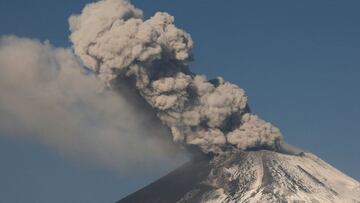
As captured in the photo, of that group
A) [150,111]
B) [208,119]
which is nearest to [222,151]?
[208,119]

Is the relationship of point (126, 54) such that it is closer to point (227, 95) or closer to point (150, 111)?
point (150, 111)

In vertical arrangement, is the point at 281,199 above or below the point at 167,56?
below

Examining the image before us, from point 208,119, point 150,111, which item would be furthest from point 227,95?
point 150,111

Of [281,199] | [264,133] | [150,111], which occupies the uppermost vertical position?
[150,111]

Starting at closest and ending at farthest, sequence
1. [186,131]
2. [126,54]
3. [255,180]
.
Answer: [126,54] → [186,131] → [255,180]

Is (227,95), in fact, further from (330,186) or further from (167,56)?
(330,186)

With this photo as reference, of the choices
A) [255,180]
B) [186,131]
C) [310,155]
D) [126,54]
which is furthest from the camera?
[310,155]

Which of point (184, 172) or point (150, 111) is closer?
point (150, 111)
